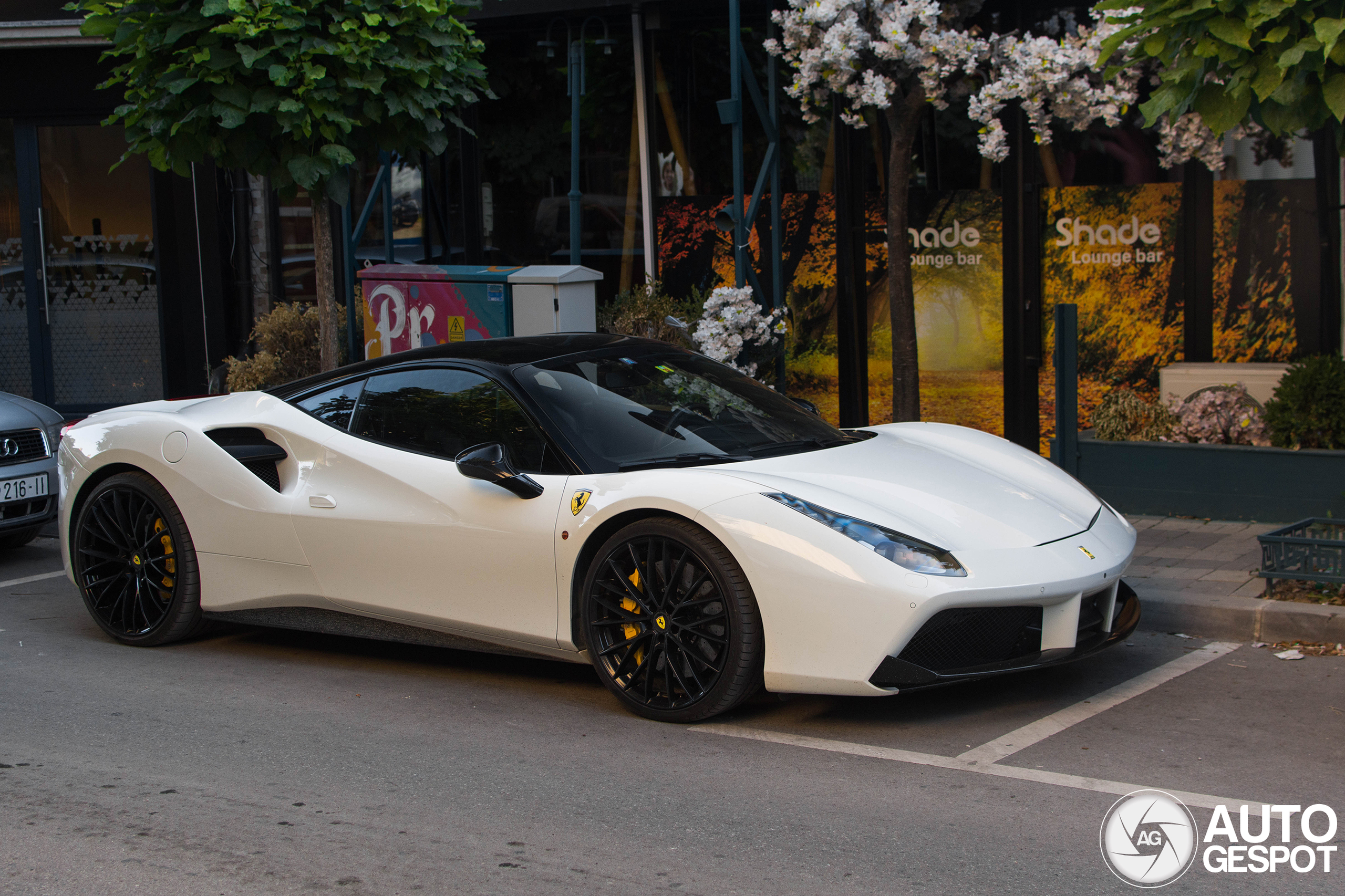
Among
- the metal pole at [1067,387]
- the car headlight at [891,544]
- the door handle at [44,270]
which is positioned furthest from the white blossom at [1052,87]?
the door handle at [44,270]

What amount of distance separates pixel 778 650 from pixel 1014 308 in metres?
6.19

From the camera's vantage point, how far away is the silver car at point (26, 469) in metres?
7.97

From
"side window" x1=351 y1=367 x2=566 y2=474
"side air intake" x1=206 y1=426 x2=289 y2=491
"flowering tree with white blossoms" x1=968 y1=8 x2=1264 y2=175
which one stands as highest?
"flowering tree with white blossoms" x1=968 y1=8 x2=1264 y2=175

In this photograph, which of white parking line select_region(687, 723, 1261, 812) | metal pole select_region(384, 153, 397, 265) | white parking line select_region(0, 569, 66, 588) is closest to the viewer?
white parking line select_region(687, 723, 1261, 812)

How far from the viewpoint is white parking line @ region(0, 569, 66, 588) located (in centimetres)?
774

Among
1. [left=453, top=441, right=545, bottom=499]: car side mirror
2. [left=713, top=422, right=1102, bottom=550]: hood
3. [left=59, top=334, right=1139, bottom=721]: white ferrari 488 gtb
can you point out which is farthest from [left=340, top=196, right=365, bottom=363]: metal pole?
[left=713, top=422, right=1102, bottom=550]: hood

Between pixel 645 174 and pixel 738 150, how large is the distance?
87.8 inches

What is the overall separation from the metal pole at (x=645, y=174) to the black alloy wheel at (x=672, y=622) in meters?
6.74

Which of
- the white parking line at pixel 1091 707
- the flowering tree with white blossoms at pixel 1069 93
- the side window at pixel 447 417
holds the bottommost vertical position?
the white parking line at pixel 1091 707

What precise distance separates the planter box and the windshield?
9.16 feet

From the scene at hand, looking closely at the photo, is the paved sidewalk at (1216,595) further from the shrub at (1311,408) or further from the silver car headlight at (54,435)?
the silver car headlight at (54,435)

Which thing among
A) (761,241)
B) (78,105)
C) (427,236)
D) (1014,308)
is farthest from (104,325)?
(1014,308)

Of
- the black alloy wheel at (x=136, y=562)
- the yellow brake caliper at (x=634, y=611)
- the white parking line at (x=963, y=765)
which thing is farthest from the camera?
the black alloy wheel at (x=136, y=562)

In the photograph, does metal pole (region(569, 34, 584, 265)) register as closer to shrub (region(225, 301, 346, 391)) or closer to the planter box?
shrub (region(225, 301, 346, 391))
